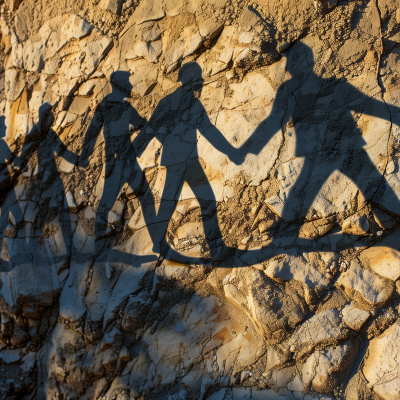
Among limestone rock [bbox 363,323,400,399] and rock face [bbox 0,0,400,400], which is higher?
rock face [bbox 0,0,400,400]

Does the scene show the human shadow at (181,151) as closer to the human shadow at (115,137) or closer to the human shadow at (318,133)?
the human shadow at (115,137)

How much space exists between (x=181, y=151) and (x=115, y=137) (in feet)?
1.79

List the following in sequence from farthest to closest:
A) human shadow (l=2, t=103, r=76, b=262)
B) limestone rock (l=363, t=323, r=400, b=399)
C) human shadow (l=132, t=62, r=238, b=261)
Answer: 1. human shadow (l=2, t=103, r=76, b=262)
2. human shadow (l=132, t=62, r=238, b=261)
3. limestone rock (l=363, t=323, r=400, b=399)

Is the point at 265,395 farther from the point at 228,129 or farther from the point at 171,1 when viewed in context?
the point at 171,1

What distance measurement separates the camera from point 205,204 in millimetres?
1841

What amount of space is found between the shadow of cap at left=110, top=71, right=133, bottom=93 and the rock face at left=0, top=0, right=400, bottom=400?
1 centimetres

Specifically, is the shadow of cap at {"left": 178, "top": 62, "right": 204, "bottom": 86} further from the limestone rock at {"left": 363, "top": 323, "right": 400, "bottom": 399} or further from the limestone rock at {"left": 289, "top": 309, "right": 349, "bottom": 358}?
the limestone rock at {"left": 363, "top": 323, "right": 400, "bottom": 399}

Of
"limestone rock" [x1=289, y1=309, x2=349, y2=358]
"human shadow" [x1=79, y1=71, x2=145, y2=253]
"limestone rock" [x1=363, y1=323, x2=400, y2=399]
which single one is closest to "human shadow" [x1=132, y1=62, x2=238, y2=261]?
"human shadow" [x1=79, y1=71, x2=145, y2=253]

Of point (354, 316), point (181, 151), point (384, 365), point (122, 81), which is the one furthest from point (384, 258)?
point (122, 81)

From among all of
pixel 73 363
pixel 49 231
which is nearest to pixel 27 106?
pixel 49 231

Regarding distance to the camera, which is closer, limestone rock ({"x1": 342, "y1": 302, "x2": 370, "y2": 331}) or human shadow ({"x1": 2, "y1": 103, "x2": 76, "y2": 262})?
limestone rock ({"x1": 342, "y1": 302, "x2": 370, "y2": 331})

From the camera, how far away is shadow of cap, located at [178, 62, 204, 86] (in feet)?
6.35

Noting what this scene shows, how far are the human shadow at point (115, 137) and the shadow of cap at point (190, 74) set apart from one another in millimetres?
392

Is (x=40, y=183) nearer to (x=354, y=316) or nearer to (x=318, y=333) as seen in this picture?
(x=318, y=333)
